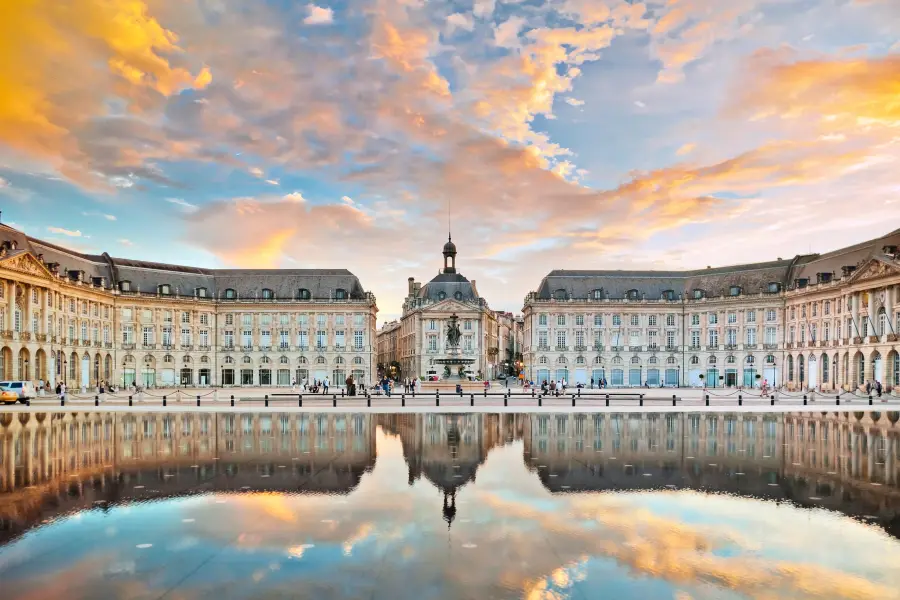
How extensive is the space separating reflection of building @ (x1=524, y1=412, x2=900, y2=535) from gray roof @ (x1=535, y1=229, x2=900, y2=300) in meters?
64.8

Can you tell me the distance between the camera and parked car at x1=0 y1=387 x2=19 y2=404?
52.2 m

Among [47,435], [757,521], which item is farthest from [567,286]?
[757,521]

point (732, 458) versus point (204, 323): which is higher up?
point (204, 323)

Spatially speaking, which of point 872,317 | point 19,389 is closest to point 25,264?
point 19,389

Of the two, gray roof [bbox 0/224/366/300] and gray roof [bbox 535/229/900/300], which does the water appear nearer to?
gray roof [bbox 0/224/366/300]

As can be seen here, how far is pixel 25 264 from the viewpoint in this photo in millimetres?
71000

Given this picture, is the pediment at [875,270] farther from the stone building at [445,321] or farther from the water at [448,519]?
the stone building at [445,321]

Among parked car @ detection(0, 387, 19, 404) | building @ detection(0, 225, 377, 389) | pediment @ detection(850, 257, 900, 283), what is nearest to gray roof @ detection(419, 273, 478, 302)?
building @ detection(0, 225, 377, 389)

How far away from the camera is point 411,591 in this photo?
9969 mm

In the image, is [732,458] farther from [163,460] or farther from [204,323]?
[204,323]

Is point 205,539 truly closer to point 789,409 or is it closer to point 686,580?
point 686,580

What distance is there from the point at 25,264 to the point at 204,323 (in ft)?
106

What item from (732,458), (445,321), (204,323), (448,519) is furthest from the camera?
(445,321)

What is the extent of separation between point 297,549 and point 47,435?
72.5 feet
